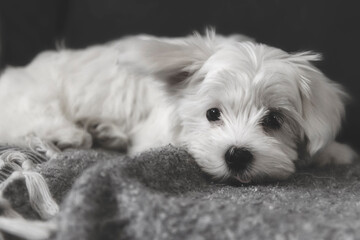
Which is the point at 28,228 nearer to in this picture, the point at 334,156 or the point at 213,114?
the point at 213,114

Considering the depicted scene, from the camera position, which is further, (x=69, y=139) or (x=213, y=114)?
(x=69, y=139)

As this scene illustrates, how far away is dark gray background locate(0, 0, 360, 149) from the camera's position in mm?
1773

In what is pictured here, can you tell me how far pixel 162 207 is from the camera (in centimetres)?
82

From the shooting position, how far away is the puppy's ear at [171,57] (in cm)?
138

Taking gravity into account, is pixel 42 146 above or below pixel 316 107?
below

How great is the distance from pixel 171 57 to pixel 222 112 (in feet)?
0.75

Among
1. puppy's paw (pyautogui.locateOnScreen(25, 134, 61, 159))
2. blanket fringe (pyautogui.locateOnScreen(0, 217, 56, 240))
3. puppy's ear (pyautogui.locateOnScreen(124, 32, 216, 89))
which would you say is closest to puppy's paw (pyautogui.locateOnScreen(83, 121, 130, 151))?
puppy's paw (pyautogui.locateOnScreen(25, 134, 61, 159))

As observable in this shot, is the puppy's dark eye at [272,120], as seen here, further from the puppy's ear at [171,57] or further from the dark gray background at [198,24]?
the dark gray background at [198,24]

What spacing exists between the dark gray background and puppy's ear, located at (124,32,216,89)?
0.38 m

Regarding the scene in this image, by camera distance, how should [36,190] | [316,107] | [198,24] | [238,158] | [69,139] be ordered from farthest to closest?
[198,24] → [69,139] → [316,107] → [238,158] → [36,190]

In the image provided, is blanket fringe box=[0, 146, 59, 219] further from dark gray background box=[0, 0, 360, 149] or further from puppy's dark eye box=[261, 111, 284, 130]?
dark gray background box=[0, 0, 360, 149]

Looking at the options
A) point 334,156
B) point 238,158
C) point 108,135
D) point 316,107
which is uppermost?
point 316,107

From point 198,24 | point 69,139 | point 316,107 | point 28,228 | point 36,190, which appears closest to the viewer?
point 28,228

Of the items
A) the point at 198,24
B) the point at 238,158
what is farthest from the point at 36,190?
the point at 198,24
